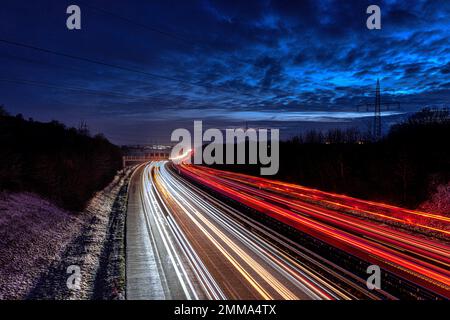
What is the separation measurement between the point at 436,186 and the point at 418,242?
13088 mm

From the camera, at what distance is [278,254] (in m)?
16.6

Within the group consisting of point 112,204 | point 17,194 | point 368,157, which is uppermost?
point 368,157

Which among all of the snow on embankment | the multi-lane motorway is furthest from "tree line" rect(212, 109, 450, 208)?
the snow on embankment

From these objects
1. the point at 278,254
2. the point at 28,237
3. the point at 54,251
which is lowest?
the point at 54,251

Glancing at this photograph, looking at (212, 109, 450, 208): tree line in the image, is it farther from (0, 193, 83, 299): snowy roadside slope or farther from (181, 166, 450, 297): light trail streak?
(0, 193, 83, 299): snowy roadside slope

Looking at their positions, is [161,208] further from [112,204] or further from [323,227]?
[323,227]

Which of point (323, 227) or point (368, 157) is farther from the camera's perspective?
point (368, 157)

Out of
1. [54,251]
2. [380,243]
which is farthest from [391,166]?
[54,251]

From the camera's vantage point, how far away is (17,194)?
85.1 feet

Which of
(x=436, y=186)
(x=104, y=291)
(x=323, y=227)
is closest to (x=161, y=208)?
(x=323, y=227)

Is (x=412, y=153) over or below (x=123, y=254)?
A: over

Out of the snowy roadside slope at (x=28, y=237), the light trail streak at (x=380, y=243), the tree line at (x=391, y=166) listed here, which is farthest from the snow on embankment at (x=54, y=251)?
the tree line at (x=391, y=166)

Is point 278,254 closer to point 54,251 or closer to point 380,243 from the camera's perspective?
point 380,243

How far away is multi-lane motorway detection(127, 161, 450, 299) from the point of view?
12359 mm
